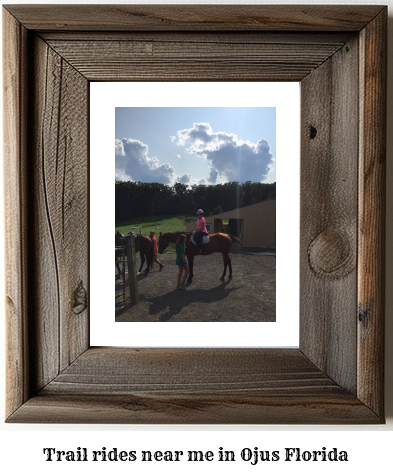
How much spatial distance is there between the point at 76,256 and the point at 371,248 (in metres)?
0.34

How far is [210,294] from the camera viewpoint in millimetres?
445

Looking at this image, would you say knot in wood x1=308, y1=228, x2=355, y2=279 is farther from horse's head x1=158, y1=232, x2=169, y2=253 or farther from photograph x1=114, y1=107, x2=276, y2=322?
horse's head x1=158, y1=232, x2=169, y2=253

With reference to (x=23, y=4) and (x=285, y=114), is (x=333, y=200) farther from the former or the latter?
(x=23, y=4)

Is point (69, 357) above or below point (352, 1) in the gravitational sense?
below

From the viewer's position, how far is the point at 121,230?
0.45 metres

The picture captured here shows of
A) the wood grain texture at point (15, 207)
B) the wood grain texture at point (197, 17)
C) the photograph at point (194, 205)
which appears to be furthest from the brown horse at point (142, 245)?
the wood grain texture at point (197, 17)

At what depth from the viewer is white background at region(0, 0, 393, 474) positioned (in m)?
0.45

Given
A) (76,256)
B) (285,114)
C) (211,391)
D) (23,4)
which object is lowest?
(211,391)

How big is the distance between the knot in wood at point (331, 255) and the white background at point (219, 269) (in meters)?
0.02

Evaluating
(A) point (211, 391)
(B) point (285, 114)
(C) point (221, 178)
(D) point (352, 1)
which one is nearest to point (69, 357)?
(A) point (211, 391)

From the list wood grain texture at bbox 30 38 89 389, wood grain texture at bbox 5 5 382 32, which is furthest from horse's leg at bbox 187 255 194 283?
wood grain texture at bbox 5 5 382 32

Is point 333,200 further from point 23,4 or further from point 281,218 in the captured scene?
point 23,4

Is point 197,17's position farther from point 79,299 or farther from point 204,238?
point 79,299

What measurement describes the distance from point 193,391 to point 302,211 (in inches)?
9.7
